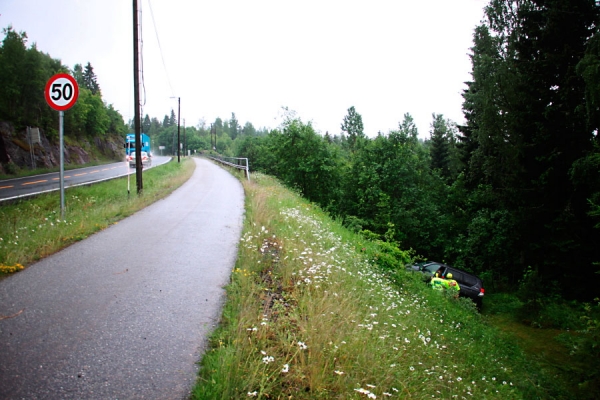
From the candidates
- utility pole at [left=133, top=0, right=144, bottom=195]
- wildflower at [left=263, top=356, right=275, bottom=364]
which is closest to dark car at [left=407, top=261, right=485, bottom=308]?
utility pole at [left=133, top=0, right=144, bottom=195]

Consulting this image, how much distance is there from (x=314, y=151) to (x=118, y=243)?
22.6m

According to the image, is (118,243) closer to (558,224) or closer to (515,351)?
(515,351)

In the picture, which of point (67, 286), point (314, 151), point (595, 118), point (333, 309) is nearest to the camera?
point (333, 309)

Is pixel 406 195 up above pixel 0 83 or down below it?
below

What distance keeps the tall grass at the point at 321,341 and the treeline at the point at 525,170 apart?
6518mm

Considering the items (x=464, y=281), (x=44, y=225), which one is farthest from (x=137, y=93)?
(x=464, y=281)

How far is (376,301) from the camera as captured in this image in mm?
5805

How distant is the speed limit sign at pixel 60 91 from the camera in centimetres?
806

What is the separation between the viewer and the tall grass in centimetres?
303

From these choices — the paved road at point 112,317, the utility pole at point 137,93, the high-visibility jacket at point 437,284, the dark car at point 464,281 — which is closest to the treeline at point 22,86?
the utility pole at point 137,93

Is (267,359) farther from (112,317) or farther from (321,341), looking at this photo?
(112,317)

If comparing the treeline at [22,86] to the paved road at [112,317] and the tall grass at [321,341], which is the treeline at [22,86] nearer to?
the paved road at [112,317]

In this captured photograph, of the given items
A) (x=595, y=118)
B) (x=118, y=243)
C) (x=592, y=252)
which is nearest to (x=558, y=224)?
(x=592, y=252)

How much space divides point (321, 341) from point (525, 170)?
1740 centimetres
